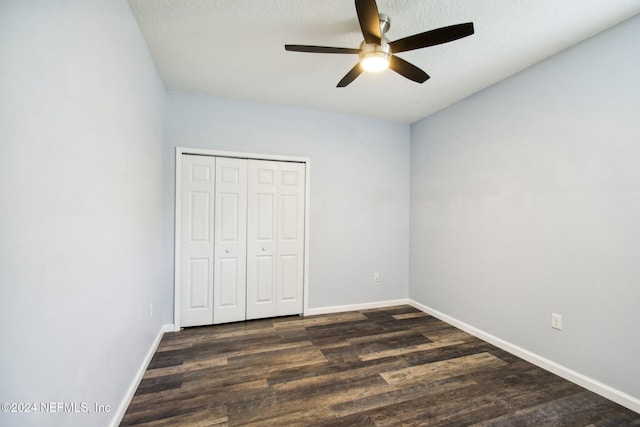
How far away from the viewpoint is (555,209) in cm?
231

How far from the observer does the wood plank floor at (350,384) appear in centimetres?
179

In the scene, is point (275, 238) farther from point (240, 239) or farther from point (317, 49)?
point (317, 49)

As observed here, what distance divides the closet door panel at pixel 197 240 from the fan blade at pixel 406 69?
7.35 ft

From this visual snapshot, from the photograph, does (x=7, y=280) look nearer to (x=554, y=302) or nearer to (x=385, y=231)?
(x=554, y=302)

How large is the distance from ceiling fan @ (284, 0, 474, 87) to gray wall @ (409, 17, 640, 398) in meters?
1.24

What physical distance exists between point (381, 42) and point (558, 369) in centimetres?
293

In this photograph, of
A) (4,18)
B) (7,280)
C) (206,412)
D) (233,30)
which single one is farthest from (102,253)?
(233,30)

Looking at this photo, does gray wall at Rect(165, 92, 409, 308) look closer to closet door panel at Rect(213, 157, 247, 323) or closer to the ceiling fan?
closet door panel at Rect(213, 157, 247, 323)

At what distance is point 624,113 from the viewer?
1.92 m

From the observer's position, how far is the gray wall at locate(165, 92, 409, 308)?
3248 mm

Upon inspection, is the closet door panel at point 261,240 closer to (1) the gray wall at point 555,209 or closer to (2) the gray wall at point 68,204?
(2) the gray wall at point 68,204

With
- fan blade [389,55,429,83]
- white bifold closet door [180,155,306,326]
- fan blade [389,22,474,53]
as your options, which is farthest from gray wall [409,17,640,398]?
white bifold closet door [180,155,306,326]

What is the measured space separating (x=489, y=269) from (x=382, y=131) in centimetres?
227

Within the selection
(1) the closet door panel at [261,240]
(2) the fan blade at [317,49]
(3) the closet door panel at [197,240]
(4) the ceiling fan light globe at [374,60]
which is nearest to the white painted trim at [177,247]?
(3) the closet door panel at [197,240]
